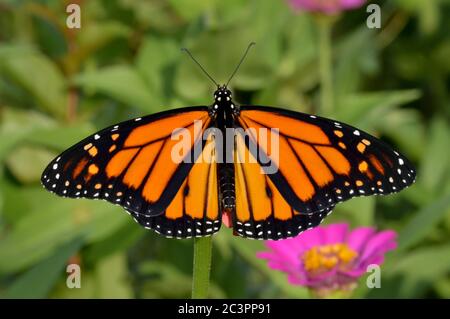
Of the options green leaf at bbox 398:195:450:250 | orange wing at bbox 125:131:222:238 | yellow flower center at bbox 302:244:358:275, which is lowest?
orange wing at bbox 125:131:222:238

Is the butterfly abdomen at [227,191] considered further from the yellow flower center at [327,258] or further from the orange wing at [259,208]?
the yellow flower center at [327,258]

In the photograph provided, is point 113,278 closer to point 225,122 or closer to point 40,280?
point 40,280

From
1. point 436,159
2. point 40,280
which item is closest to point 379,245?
point 40,280

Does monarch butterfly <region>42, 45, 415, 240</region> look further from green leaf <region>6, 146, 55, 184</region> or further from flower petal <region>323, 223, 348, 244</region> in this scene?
green leaf <region>6, 146, 55, 184</region>

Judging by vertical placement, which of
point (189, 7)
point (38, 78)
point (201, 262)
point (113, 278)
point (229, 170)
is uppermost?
point (189, 7)

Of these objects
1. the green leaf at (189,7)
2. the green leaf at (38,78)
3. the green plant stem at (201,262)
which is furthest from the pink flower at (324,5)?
the green plant stem at (201,262)

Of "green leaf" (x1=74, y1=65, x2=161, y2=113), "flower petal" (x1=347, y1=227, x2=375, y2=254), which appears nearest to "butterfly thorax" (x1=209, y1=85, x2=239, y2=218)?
"flower petal" (x1=347, y1=227, x2=375, y2=254)
